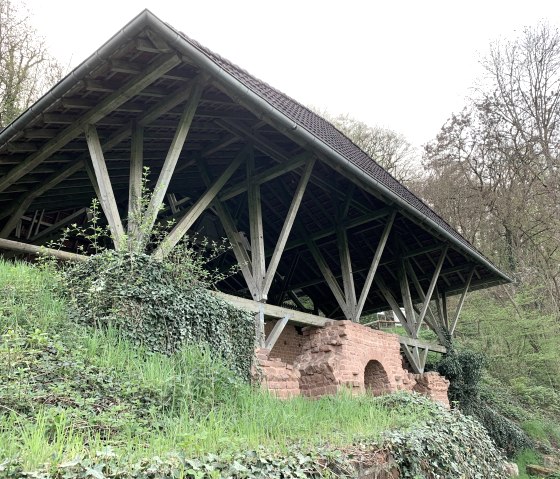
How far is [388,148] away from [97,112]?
20.2m

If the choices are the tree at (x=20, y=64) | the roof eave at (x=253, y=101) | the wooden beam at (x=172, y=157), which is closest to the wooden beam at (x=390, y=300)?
the roof eave at (x=253, y=101)

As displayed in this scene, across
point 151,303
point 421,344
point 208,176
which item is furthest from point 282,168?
point 421,344

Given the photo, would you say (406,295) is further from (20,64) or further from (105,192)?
(20,64)

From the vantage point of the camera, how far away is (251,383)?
526 centimetres

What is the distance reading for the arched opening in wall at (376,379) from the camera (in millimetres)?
8758

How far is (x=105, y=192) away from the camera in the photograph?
5348mm

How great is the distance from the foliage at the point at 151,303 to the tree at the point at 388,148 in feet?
65.1

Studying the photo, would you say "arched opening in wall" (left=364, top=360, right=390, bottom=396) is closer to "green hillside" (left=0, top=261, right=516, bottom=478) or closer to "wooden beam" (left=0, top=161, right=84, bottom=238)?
"green hillside" (left=0, top=261, right=516, bottom=478)

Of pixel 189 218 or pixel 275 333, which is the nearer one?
pixel 189 218

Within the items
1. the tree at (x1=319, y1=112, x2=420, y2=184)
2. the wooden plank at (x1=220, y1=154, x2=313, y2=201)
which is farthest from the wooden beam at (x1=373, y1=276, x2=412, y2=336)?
the tree at (x1=319, y1=112, x2=420, y2=184)

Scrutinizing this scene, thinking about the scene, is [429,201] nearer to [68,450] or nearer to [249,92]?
[249,92]

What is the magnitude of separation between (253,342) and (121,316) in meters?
1.81

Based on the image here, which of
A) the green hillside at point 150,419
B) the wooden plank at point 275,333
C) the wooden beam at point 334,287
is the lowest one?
the green hillside at point 150,419

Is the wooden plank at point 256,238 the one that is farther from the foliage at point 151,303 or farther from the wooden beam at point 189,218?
the foliage at point 151,303
